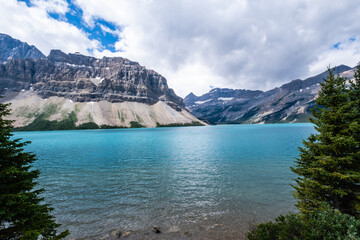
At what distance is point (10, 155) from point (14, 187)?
186 cm

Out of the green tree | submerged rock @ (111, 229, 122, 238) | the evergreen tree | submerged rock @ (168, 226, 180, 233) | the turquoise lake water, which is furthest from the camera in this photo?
the turquoise lake water

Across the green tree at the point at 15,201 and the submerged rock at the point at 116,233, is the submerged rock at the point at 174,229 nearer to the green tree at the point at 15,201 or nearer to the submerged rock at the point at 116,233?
the submerged rock at the point at 116,233

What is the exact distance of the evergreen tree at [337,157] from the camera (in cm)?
1158

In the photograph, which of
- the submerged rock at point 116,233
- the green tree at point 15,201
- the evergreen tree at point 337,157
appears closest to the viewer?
the green tree at point 15,201

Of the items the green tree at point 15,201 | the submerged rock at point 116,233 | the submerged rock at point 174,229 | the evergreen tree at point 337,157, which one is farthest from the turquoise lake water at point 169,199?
the green tree at point 15,201

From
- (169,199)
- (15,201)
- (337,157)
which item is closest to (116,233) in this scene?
(169,199)

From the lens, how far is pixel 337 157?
1221cm

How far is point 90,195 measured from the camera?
78.5 feet

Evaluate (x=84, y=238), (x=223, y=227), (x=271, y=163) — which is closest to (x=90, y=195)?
(x=84, y=238)

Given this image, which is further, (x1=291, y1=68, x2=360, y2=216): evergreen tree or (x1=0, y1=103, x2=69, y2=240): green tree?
(x1=291, y1=68, x2=360, y2=216): evergreen tree

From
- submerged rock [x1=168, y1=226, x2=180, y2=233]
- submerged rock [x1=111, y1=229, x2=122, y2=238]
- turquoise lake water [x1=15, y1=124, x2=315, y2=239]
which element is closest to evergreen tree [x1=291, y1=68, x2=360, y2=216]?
turquoise lake water [x1=15, y1=124, x2=315, y2=239]

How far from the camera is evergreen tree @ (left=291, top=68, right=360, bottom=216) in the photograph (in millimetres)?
11577

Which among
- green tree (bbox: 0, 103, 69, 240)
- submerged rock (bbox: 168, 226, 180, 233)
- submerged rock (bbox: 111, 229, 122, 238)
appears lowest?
submerged rock (bbox: 168, 226, 180, 233)

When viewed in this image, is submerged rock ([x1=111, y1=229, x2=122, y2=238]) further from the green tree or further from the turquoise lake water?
the green tree
